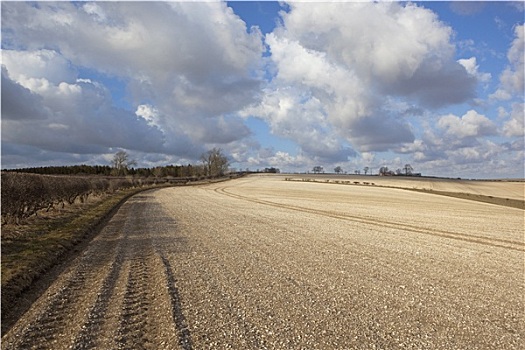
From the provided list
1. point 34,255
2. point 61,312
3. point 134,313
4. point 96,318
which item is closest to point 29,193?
point 34,255

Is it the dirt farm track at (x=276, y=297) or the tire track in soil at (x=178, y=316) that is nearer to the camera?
the tire track in soil at (x=178, y=316)

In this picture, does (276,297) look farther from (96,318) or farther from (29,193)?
(29,193)

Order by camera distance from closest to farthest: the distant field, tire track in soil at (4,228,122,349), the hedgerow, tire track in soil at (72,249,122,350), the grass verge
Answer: tire track in soil at (72,249,122,350) < tire track in soil at (4,228,122,349) < the grass verge < the hedgerow < the distant field

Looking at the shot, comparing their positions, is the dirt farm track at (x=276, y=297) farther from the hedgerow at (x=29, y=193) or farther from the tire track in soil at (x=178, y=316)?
the hedgerow at (x=29, y=193)

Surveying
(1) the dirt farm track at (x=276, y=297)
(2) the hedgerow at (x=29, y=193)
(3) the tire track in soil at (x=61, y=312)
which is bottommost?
(1) the dirt farm track at (x=276, y=297)

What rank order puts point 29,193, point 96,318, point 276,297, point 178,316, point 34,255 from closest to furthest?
1. point 96,318
2. point 178,316
3. point 276,297
4. point 34,255
5. point 29,193

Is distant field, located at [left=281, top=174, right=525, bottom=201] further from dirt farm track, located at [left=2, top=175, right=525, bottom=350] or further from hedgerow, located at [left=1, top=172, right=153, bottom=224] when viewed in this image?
hedgerow, located at [left=1, top=172, right=153, bottom=224]

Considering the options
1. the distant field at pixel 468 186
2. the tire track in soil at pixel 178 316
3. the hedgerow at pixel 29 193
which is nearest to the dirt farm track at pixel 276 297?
the tire track in soil at pixel 178 316

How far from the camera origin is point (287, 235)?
62.3 feet

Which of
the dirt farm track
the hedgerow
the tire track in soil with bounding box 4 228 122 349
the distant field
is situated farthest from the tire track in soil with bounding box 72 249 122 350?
the distant field

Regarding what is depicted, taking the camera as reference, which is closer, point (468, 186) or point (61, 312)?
point (61, 312)

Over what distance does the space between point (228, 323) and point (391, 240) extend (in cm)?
1328

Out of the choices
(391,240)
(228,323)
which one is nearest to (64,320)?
(228,323)

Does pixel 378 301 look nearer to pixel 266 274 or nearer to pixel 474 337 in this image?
pixel 474 337
